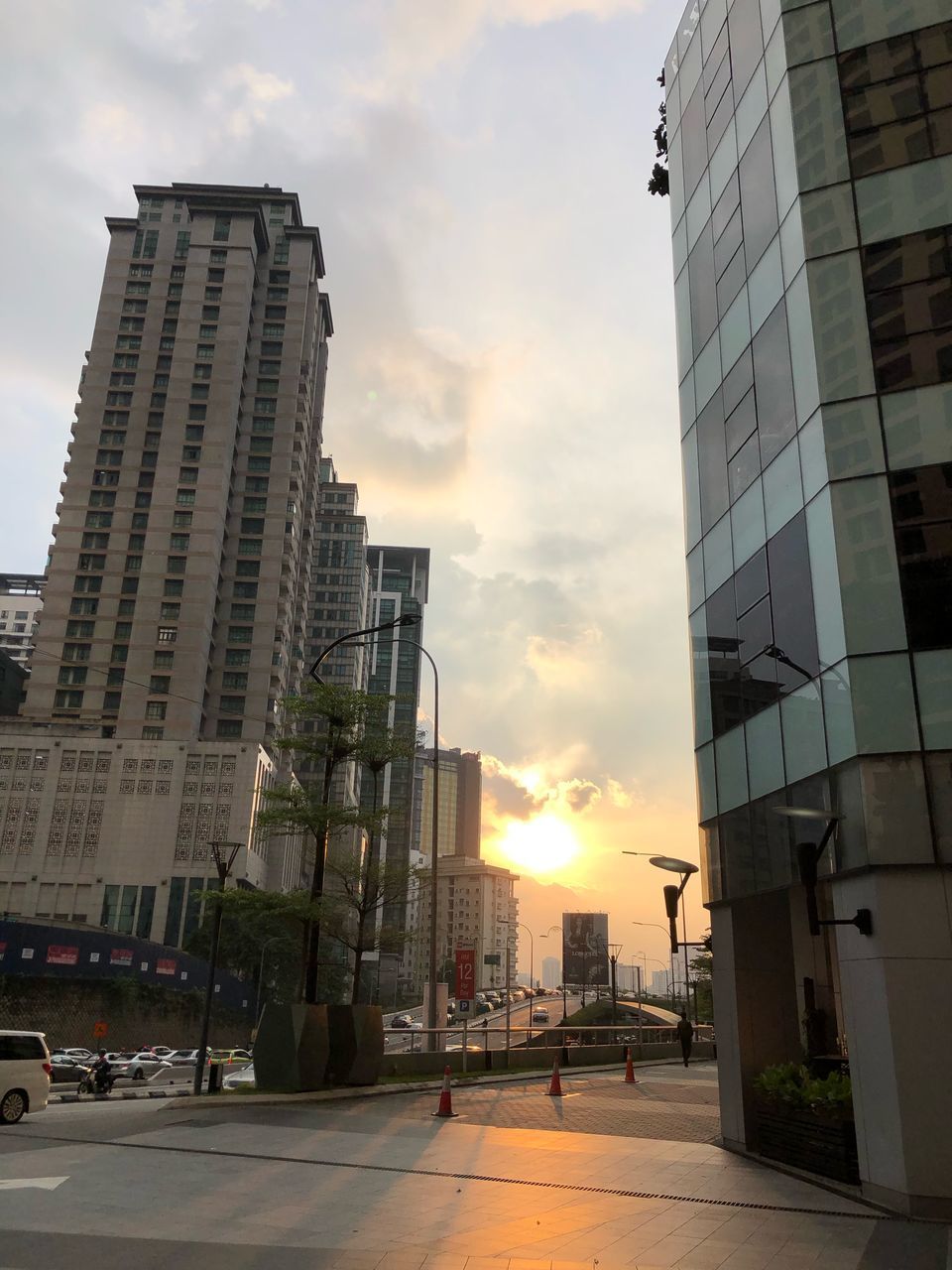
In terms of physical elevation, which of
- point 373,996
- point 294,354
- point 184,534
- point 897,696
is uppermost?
point 294,354

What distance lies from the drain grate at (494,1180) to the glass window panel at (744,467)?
39.0 feet

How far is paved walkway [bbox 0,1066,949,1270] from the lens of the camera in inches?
357

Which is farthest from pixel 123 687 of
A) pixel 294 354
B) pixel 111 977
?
pixel 294 354

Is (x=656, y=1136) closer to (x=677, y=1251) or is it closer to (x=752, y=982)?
(x=752, y=982)

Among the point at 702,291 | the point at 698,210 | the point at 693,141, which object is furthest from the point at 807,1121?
the point at 693,141

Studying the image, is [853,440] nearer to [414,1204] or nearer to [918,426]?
[918,426]

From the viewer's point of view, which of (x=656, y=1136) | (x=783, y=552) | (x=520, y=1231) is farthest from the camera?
(x=656, y=1136)

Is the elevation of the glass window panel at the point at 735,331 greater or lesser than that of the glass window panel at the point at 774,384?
greater

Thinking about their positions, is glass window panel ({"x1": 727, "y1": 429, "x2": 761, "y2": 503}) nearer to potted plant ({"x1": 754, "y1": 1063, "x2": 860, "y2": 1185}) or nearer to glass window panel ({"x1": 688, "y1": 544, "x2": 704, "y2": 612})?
glass window panel ({"x1": 688, "y1": 544, "x2": 704, "y2": 612})

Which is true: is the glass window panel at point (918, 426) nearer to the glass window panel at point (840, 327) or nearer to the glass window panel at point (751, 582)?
the glass window panel at point (840, 327)

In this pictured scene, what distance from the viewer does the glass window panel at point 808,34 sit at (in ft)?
55.0

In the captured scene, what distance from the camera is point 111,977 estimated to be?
6562 cm

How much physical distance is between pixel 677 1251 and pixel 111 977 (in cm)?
6555

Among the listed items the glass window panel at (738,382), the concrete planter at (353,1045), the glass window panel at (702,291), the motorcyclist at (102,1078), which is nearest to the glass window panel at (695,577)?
the glass window panel at (738,382)
